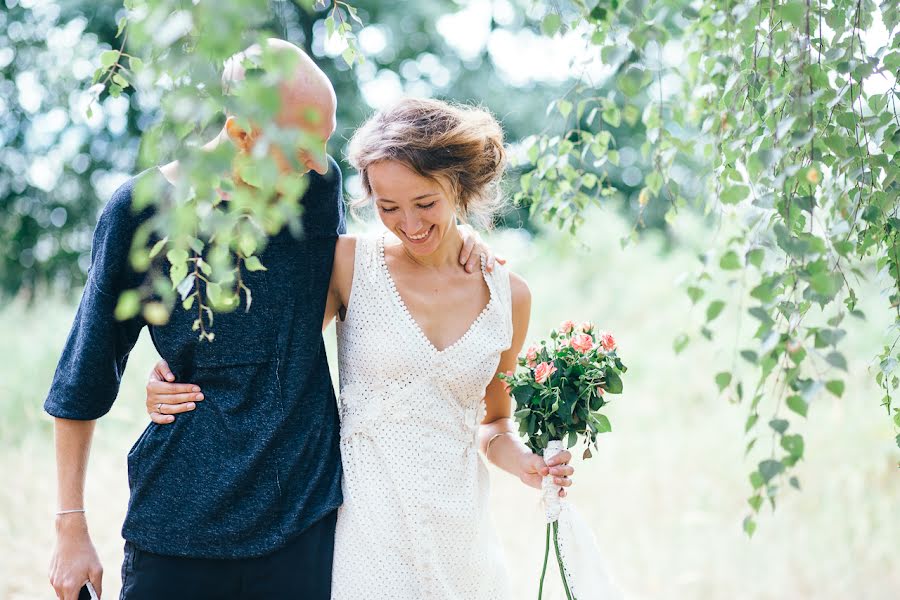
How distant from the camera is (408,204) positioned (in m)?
1.94

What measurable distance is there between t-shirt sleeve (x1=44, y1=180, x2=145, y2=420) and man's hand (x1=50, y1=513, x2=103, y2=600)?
0.22 m

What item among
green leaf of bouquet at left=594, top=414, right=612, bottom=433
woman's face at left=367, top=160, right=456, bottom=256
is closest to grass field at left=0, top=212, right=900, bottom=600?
green leaf of bouquet at left=594, top=414, right=612, bottom=433

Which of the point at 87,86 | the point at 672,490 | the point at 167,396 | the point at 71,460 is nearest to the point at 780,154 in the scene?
the point at 167,396

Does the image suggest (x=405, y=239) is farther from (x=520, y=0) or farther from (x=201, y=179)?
(x=520, y=0)

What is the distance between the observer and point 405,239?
6.40 feet

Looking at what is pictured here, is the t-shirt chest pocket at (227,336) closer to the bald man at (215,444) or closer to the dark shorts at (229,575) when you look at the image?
the bald man at (215,444)

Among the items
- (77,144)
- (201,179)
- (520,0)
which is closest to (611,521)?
(201,179)

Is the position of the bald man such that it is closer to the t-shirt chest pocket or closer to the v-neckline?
the t-shirt chest pocket

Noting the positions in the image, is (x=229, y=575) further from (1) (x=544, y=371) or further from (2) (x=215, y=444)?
(1) (x=544, y=371)

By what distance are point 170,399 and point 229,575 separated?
0.38m

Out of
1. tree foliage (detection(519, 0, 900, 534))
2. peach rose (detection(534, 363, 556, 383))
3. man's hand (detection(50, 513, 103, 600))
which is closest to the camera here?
tree foliage (detection(519, 0, 900, 534))

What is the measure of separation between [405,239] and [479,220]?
433 millimetres

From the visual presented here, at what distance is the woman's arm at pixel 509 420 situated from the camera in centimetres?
208

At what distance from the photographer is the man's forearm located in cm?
182
